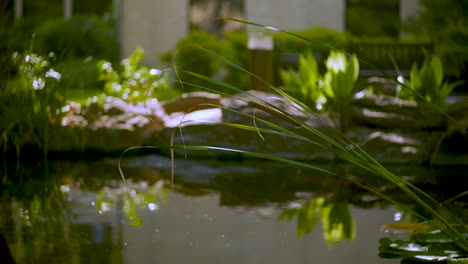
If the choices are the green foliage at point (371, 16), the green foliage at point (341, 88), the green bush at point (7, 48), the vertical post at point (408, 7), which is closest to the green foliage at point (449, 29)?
the vertical post at point (408, 7)

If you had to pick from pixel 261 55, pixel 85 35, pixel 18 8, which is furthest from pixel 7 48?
pixel 18 8

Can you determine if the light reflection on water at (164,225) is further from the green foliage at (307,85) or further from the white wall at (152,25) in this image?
the white wall at (152,25)

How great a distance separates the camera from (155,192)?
4699 mm

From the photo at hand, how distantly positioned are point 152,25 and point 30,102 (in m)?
10.7

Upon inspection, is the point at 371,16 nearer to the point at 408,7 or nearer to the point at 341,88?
the point at 408,7

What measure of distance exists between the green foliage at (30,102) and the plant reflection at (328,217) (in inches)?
89.2

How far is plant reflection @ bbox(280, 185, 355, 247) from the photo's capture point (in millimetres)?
3540

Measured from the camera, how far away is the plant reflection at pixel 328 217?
3540 mm

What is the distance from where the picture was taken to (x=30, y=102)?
5.95 meters

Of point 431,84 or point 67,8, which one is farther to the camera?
point 67,8

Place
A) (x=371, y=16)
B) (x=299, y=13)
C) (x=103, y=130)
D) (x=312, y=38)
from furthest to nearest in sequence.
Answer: (x=371, y=16) → (x=299, y=13) → (x=312, y=38) → (x=103, y=130)

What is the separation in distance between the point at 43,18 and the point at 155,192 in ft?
41.7

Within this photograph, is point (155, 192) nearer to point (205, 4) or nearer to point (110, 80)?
point (110, 80)

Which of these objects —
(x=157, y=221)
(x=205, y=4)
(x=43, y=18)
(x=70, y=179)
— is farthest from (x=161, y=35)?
(x=157, y=221)
